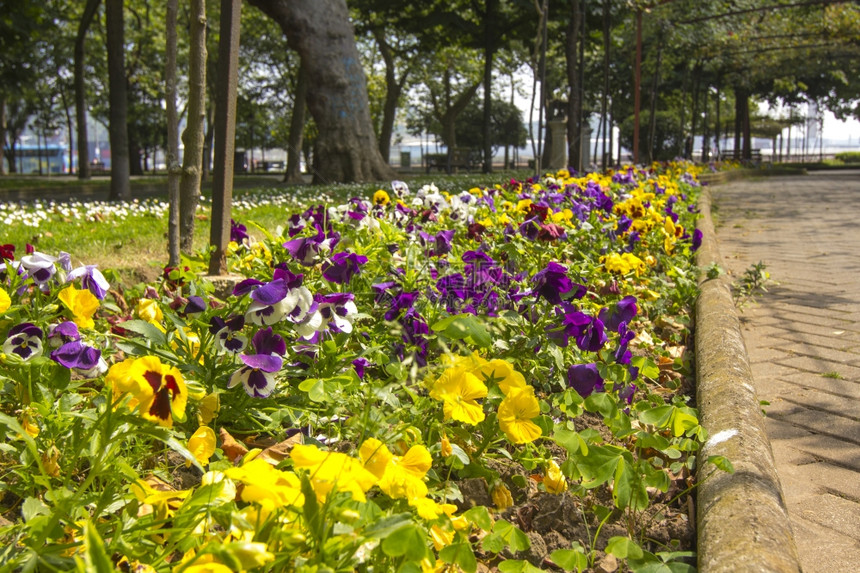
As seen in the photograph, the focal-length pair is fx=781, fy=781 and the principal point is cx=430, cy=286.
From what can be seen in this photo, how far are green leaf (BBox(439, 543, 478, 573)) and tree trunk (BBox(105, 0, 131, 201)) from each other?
11090mm

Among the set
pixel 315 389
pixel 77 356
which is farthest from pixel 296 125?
pixel 315 389

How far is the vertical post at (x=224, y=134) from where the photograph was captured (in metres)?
3.97

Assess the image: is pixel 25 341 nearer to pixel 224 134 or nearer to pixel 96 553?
pixel 96 553

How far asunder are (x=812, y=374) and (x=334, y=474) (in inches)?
126

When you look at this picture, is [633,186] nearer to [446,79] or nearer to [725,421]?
[725,421]

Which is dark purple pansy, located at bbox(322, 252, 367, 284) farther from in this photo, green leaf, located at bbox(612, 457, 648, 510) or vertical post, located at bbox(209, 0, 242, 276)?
vertical post, located at bbox(209, 0, 242, 276)

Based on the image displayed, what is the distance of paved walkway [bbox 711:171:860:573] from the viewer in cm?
221

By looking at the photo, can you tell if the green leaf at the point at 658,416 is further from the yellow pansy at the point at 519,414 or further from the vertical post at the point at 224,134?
the vertical post at the point at 224,134

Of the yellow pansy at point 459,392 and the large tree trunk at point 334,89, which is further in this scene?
the large tree trunk at point 334,89

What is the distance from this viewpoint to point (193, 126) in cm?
387

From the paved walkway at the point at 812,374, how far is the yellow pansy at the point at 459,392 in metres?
0.99

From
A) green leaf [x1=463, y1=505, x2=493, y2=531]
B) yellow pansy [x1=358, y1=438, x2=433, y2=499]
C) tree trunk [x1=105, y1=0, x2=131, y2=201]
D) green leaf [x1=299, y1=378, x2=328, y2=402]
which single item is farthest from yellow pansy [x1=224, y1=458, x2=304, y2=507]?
tree trunk [x1=105, y1=0, x2=131, y2=201]

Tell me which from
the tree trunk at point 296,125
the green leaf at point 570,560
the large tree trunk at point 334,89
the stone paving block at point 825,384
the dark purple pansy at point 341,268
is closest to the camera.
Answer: the green leaf at point 570,560

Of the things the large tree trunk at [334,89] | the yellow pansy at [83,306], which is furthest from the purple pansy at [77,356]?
the large tree trunk at [334,89]
